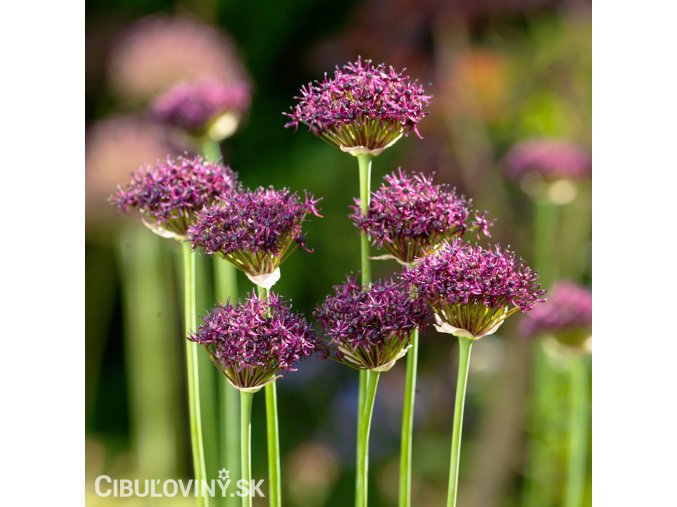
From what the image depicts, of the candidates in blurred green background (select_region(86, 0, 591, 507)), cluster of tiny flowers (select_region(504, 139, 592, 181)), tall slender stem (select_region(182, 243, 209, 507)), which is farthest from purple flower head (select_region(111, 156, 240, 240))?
blurred green background (select_region(86, 0, 591, 507))

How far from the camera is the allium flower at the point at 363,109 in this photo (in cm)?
79

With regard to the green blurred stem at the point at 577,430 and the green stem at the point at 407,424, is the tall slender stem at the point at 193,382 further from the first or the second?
the green blurred stem at the point at 577,430

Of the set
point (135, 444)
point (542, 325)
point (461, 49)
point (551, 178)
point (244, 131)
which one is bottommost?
point (135, 444)

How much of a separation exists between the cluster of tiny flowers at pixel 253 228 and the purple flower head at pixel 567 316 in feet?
1.87

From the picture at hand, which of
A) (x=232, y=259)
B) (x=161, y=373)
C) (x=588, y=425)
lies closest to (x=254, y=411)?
(x=161, y=373)

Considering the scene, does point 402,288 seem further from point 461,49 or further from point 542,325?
point 461,49

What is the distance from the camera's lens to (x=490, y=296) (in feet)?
2.41

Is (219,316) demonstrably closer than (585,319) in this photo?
Yes

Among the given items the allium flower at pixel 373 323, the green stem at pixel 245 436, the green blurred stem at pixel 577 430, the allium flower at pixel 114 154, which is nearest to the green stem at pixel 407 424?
the allium flower at pixel 373 323

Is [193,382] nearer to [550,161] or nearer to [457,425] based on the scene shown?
[457,425]

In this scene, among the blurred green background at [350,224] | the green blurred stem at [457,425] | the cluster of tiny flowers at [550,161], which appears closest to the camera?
the green blurred stem at [457,425]

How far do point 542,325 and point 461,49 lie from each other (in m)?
0.98

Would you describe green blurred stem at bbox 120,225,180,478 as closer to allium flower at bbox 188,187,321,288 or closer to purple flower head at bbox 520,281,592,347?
purple flower head at bbox 520,281,592,347

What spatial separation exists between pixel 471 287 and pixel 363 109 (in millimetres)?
188
